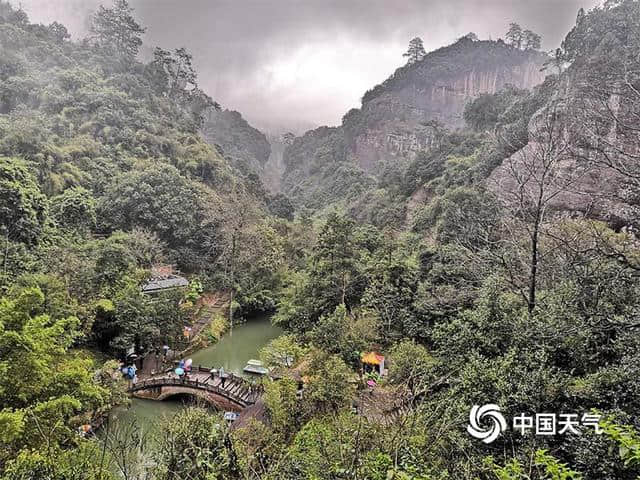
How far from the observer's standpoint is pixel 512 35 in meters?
48.0

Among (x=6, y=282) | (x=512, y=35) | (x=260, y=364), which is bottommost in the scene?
(x=260, y=364)

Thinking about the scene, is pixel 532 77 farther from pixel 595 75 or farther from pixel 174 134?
pixel 174 134

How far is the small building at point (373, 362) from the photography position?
1224cm

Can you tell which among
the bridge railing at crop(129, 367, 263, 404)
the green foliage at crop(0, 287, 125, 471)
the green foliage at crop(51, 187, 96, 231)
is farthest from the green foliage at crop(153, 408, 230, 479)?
the green foliage at crop(51, 187, 96, 231)

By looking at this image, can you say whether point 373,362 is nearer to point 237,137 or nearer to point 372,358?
point 372,358

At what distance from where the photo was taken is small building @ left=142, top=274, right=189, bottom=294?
1622cm

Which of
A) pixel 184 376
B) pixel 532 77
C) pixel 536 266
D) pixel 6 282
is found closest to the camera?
pixel 536 266

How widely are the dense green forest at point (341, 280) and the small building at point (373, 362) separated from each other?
0.29 m

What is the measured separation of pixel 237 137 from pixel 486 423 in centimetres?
6695

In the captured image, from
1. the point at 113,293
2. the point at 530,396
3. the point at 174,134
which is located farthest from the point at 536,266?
the point at 174,134

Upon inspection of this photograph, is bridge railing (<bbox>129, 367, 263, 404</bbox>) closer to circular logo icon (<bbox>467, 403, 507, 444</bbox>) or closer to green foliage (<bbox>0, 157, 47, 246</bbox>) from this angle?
green foliage (<bbox>0, 157, 47, 246</bbox>)

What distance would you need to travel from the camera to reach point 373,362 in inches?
483

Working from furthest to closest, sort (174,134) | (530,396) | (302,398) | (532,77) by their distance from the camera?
(532,77), (174,134), (302,398), (530,396)

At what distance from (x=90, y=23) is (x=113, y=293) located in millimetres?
34724
